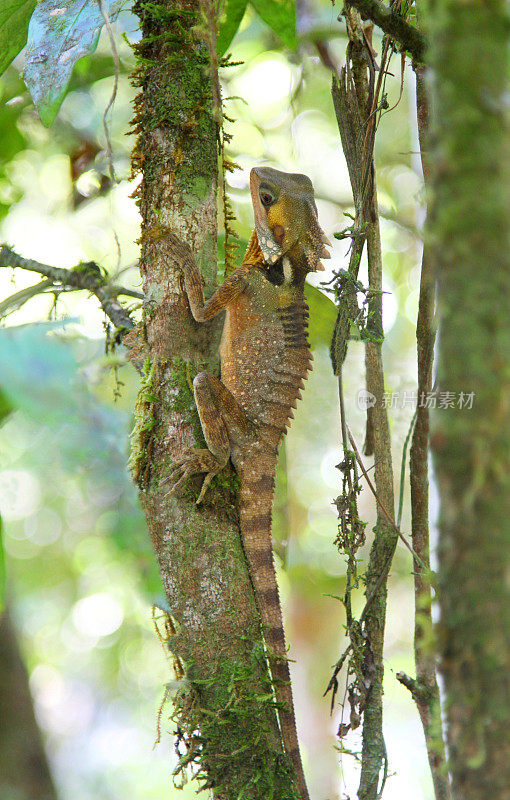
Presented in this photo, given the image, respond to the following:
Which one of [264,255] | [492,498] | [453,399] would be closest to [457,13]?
[453,399]

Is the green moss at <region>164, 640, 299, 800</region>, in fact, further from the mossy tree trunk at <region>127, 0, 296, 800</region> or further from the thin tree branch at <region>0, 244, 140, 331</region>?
the thin tree branch at <region>0, 244, 140, 331</region>

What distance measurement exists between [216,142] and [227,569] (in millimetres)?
1473

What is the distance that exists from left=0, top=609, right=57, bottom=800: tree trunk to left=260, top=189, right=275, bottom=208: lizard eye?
2.88 meters

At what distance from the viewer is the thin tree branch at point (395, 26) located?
74.9 inches

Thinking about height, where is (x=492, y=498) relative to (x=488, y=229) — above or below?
below

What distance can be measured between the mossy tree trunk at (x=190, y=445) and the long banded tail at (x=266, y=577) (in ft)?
0.39

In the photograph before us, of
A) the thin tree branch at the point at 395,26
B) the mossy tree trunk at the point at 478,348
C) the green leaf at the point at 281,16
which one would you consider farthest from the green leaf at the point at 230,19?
the mossy tree trunk at the point at 478,348

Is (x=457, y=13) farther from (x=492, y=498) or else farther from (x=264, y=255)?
(x=264, y=255)

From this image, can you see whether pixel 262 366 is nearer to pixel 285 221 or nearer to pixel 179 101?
pixel 285 221

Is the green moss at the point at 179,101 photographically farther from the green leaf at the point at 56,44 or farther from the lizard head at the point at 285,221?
the lizard head at the point at 285,221

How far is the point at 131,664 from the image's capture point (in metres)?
8.48

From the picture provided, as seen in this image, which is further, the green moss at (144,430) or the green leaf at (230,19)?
the green leaf at (230,19)

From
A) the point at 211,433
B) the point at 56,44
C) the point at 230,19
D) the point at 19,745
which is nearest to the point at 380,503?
the point at 211,433

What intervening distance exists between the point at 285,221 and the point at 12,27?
1.31 m
